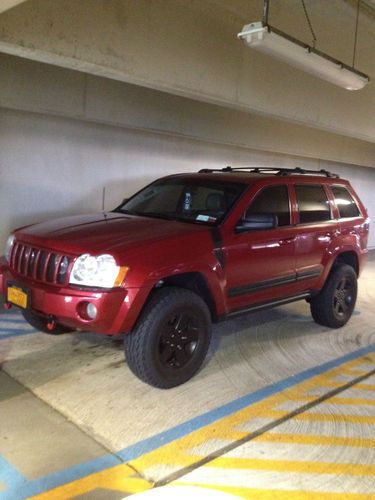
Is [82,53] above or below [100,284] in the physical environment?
above

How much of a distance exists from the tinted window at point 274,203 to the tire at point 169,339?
1175 millimetres

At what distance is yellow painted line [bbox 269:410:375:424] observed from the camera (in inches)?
136

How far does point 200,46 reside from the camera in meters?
5.24

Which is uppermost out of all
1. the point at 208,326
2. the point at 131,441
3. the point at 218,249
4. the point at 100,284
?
the point at 218,249

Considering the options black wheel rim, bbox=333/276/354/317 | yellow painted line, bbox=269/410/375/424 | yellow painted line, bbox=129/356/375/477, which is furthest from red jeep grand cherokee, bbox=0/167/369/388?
yellow painted line, bbox=269/410/375/424

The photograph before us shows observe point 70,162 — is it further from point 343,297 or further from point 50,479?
point 50,479

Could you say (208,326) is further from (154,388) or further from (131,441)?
(131,441)

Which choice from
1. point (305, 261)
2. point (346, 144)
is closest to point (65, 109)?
point (305, 261)

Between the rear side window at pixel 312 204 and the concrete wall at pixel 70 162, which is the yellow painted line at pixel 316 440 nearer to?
the rear side window at pixel 312 204

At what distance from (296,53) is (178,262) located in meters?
2.58

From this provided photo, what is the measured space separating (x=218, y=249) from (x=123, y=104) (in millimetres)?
3444

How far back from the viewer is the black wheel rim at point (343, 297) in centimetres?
556

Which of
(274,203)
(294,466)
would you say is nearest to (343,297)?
(274,203)

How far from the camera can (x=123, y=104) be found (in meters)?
6.46
